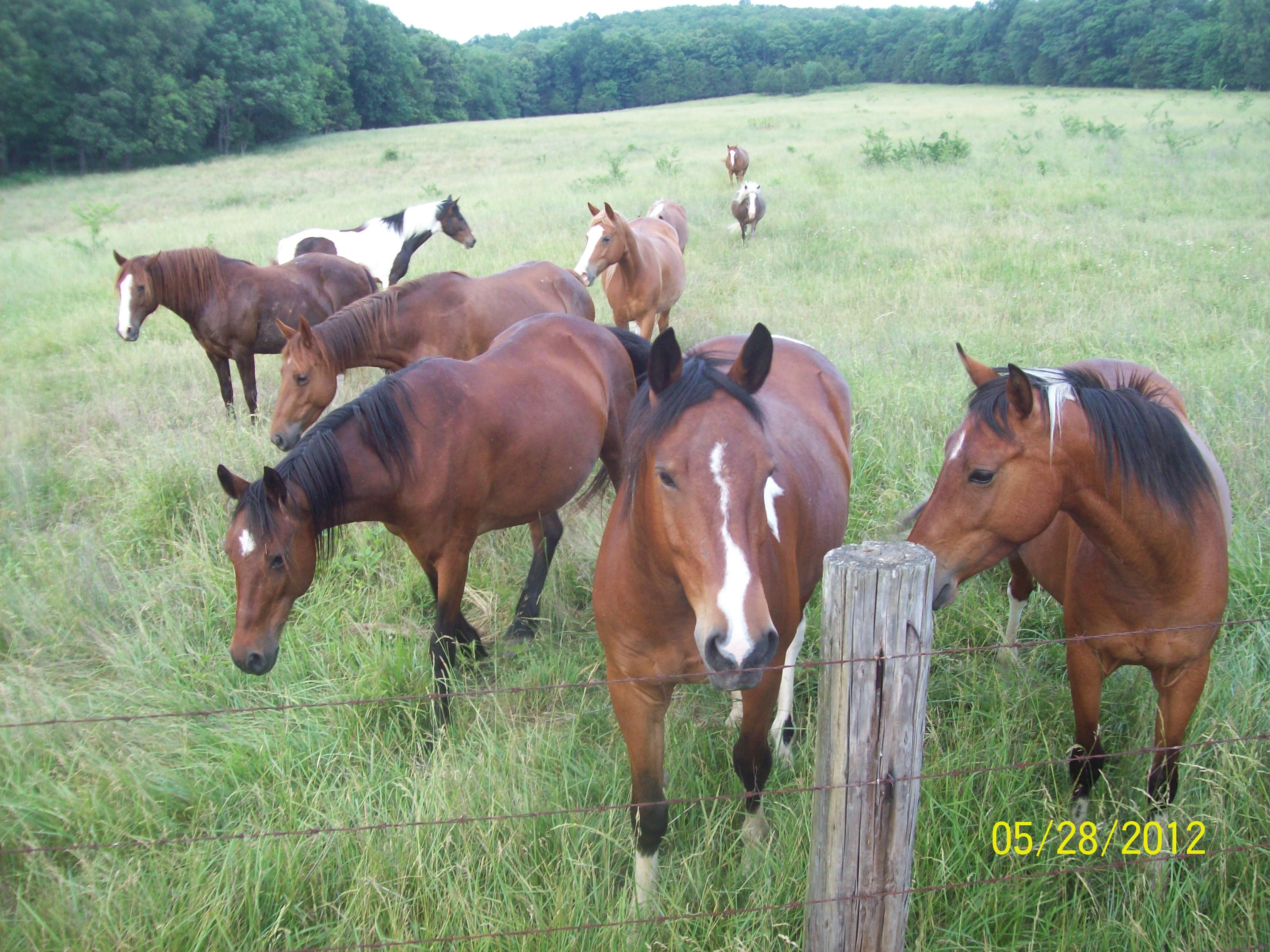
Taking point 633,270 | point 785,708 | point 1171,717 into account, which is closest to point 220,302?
point 633,270

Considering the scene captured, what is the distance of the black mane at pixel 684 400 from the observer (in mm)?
2053

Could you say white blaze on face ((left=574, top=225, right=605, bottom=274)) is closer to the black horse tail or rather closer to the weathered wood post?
the black horse tail

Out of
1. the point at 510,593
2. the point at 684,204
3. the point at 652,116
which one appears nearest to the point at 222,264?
the point at 510,593

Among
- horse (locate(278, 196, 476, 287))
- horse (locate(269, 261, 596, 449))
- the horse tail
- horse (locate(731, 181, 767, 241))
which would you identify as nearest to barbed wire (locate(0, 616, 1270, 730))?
the horse tail

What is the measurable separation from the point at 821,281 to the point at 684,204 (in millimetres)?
8188

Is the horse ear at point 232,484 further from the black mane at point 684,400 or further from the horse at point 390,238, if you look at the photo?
the horse at point 390,238

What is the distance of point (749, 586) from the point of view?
1.82 m

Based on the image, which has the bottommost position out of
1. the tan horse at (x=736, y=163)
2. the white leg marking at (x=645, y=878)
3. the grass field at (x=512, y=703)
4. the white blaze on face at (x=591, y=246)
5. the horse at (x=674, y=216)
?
the white leg marking at (x=645, y=878)

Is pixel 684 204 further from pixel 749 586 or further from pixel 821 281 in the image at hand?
pixel 749 586

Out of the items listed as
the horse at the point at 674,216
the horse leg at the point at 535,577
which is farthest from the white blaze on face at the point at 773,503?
the horse at the point at 674,216

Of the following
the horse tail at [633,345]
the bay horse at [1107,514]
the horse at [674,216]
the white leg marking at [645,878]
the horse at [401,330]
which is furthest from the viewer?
the horse at [674,216]

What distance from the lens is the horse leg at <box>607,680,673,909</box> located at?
2506 mm

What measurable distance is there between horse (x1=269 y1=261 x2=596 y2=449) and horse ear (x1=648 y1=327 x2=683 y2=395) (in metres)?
3.33

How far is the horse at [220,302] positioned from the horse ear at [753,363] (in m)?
6.10
